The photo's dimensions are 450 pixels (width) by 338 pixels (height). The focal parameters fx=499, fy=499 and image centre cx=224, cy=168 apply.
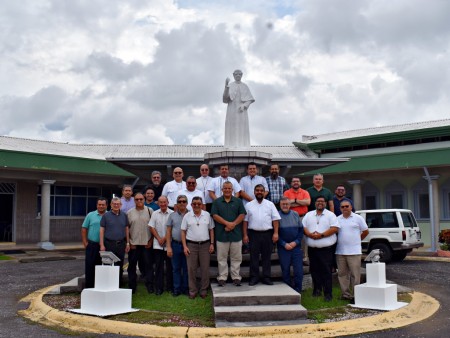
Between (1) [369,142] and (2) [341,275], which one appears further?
(1) [369,142]

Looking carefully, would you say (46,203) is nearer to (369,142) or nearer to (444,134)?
(369,142)

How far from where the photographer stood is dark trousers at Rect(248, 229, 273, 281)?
828 centimetres

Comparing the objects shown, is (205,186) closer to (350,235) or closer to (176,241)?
(176,241)

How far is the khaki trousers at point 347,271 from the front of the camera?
8.32m

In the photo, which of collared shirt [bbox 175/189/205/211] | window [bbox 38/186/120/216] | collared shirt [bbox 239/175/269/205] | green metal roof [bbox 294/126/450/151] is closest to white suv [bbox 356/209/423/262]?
green metal roof [bbox 294/126/450/151]

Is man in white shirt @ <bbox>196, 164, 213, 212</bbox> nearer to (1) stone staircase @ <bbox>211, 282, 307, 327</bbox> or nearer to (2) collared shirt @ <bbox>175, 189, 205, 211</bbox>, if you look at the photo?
(2) collared shirt @ <bbox>175, 189, 205, 211</bbox>

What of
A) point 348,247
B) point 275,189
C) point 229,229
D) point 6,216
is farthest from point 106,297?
point 6,216

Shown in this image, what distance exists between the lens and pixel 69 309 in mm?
7723

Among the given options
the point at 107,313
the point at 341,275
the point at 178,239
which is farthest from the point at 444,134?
the point at 107,313

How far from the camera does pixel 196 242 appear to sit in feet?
26.8

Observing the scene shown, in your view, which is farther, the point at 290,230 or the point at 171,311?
the point at 290,230

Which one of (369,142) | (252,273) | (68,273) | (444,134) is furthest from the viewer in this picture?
(369,142)

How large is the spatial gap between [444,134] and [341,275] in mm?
14959

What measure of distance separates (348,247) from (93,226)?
434 cm
